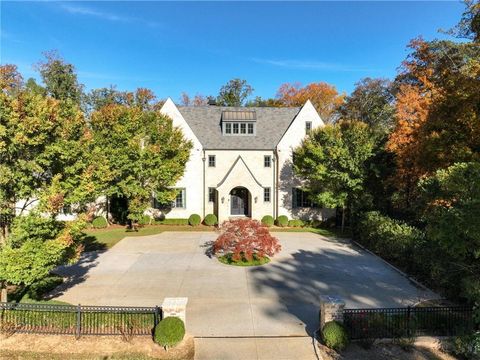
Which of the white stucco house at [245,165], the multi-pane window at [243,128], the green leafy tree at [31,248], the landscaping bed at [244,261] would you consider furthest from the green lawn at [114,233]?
the green leafy tree at [31,248]

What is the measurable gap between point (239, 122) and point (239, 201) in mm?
7418

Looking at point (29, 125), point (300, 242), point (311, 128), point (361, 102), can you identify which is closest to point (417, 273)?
point (300, 242)

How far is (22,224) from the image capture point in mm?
10422

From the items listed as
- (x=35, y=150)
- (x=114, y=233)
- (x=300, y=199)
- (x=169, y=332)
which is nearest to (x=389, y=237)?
(x=300, y=199)

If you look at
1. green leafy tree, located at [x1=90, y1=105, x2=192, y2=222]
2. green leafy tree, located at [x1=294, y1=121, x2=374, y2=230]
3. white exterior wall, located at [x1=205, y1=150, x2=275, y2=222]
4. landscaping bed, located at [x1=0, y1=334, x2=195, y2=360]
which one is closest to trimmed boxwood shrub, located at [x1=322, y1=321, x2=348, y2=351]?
landscaping bed, located at [x1=0, y1=334, x2=195, y2=360]

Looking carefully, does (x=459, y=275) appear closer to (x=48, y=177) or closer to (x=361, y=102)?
(x=48, y=177)

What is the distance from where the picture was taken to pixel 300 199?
30781 mm

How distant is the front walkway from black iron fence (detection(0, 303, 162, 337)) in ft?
5.80

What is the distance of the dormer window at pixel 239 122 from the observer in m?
31.0

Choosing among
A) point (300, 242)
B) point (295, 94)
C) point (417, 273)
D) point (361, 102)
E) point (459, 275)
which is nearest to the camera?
point (459, 275)

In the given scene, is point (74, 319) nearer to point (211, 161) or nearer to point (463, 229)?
point (463, 229)

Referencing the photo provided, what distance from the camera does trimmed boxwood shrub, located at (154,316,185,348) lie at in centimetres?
988

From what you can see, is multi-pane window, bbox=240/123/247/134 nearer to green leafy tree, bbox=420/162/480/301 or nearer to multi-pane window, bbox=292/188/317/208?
multi-pane window, bbox=292/188/317/208

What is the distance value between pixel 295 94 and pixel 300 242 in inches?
1545
